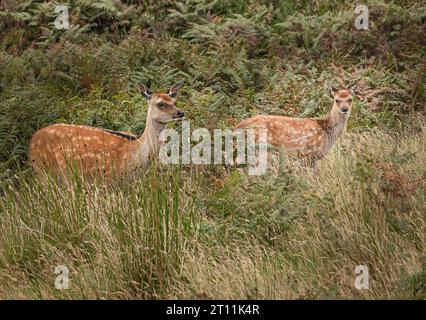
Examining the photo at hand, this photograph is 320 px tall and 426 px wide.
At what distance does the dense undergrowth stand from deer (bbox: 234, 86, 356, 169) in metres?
0.37

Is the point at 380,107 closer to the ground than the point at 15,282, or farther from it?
farther from it

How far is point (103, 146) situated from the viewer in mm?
10750

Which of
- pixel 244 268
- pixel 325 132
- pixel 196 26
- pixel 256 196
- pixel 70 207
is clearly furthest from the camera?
pixel 196 26

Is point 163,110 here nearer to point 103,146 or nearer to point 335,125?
point 103,146

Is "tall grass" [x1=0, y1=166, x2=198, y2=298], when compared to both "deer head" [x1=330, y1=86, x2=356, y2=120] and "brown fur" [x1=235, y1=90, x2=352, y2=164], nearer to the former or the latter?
"brown fur" [x1=235, y1=90, x2=352, y2=164]

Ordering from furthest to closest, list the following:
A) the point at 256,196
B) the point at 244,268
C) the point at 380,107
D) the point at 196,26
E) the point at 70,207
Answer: the point at 196,26
the point at 380,107
the point at 256,196
the point at 70,207
the point at 244,268

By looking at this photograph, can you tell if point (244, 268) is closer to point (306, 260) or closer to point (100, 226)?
point (306, 260)

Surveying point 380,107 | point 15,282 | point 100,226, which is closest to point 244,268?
point 100,226

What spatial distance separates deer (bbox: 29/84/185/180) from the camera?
34.6ft

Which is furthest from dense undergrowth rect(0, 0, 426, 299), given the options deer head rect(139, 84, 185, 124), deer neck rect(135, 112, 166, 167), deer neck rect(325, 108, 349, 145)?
deer head rect(139, 84, 185, 124)

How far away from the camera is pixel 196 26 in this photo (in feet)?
53.8

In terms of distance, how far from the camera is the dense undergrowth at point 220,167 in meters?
7.96
